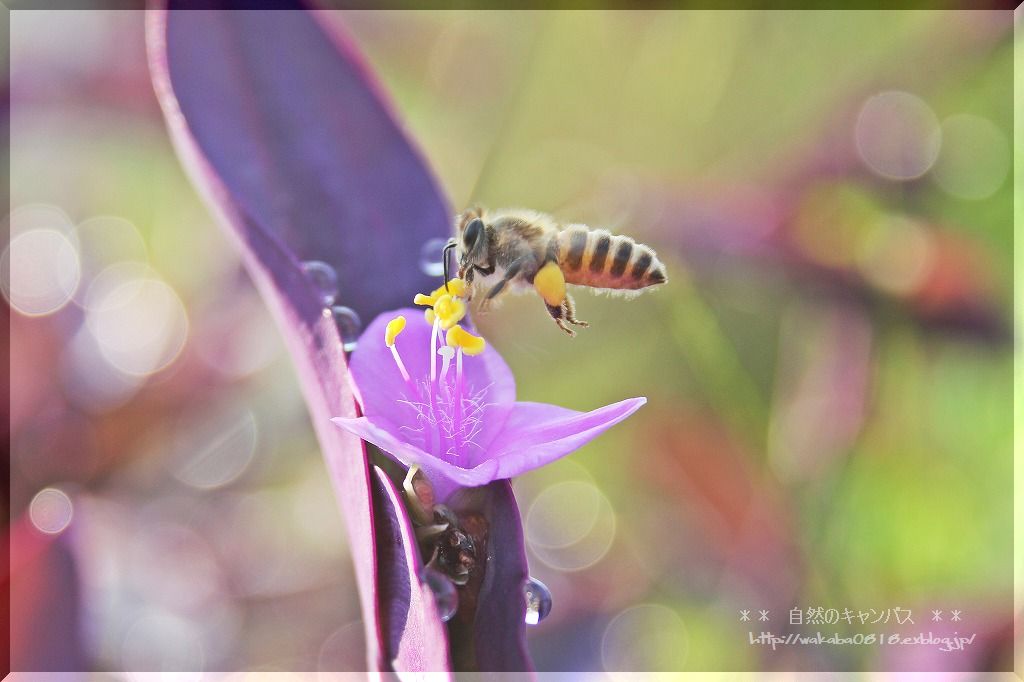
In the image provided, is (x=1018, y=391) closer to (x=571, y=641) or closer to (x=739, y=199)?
(x=739, y=199)

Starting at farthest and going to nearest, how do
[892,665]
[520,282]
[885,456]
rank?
[885,456] < [892,665] < [520,282]

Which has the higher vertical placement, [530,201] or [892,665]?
[530,201]

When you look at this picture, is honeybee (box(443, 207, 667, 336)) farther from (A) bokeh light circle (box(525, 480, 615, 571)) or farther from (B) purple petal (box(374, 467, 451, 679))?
(A) bokeh light circle (box(525, 480, 615, 571))

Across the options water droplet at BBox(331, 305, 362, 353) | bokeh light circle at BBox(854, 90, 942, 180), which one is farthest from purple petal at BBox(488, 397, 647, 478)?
bokeh light circle at BBox(854, 90, 942, 180)

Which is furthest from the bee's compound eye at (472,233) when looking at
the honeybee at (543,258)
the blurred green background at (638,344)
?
the blurred green background at (638,344)

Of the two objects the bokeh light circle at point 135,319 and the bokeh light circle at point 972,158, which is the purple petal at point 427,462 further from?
the bokeh light circle at point 972,158

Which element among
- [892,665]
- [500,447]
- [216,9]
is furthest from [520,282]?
[892,665]

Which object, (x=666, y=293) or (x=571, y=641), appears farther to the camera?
(x=666, y=293)

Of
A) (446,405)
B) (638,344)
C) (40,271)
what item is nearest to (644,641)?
(638,344)
